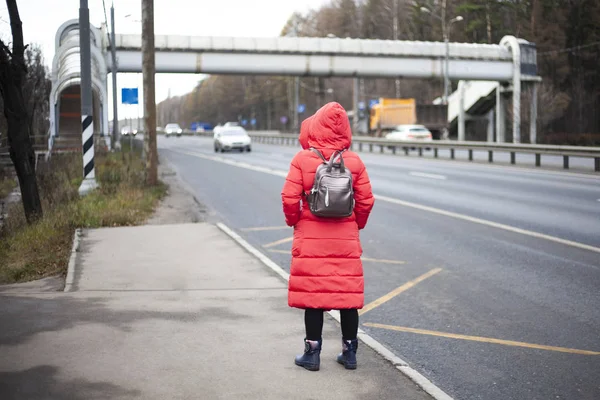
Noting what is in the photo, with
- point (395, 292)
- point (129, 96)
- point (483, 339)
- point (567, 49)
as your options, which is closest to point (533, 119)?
point (567, 49)

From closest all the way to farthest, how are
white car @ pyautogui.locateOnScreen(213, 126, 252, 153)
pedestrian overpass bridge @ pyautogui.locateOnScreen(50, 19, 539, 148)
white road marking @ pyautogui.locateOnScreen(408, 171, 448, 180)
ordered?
1. white road marking @ pyautogui.locateOnScreen(408, 171, 448, 180)
2. white car @ pyautogui.locateOnScreen(213, 126, 252, 153)
3. pedestrian overpass bridge @ pyautogui.locateOnScreen(50, 19, 539, 148)

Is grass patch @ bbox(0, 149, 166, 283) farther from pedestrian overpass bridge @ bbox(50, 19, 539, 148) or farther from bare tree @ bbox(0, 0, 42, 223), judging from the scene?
pedestrian overpass bridge @ bbox(50, 19, 539, 148)

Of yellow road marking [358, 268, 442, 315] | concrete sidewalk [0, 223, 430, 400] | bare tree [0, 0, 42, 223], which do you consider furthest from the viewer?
bare tree [0, 0, 42, 223]

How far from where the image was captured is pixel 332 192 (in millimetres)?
5059

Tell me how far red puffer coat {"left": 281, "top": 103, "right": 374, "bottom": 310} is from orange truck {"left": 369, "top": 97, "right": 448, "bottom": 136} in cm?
5297

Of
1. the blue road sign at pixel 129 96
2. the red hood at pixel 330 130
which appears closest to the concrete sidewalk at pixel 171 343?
the red hood at pixel 330 130

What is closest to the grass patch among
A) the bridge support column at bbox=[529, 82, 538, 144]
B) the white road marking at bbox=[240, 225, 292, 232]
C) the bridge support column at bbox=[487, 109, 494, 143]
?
the white road marking at bbox=[240, 225, 292, 232]

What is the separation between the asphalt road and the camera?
5691 millimetres

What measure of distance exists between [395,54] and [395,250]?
152 ft

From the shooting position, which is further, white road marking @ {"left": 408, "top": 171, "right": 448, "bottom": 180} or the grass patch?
white road marking @ {"left": 408, "top": 171, "right": 448, "bottom": 180}

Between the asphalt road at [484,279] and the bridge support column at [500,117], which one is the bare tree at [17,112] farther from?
the bridge support column at [500,117]

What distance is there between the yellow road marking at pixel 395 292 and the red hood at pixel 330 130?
2643 mm

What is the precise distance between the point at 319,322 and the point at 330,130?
124 cm

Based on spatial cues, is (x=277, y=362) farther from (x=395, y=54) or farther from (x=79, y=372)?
(x=395, y=54)
